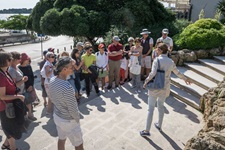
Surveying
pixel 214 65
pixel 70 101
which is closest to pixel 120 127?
pixel 70 101

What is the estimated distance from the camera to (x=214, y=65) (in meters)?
7.32

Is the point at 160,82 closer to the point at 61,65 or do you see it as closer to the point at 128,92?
the point at 61,65

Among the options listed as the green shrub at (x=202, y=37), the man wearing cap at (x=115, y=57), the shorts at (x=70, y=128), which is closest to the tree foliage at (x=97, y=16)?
the green shrub at (x=202, y=37)

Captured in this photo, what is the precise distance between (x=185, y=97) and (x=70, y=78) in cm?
331

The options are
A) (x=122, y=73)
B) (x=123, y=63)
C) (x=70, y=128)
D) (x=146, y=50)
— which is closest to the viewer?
(x=70, y=128)

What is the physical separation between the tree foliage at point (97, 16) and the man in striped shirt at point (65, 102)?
11.7 metres

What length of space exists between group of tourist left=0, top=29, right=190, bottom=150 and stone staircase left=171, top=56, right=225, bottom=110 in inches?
47.4

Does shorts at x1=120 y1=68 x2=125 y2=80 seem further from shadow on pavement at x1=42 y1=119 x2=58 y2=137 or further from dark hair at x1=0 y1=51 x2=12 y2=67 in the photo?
dark hair at x1=0 y1=51 x2=12 y2=67

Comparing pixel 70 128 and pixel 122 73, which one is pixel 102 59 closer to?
pixel 122 73

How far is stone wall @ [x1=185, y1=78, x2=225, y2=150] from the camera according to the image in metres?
2.57

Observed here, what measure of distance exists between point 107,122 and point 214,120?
2.30 metres

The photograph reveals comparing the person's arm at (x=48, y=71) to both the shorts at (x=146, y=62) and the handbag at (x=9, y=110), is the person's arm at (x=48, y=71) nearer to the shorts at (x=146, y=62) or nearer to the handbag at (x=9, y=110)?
the handbag at (x=9, y=110)

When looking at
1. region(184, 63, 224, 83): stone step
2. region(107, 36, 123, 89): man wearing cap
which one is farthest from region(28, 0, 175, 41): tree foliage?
region(107, 36, 123, 89): man wearing cap

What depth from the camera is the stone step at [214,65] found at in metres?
6.91
